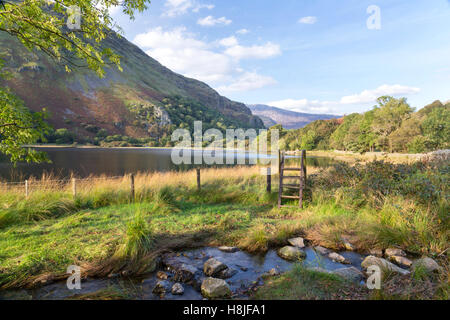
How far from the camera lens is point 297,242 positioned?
18.0 ft

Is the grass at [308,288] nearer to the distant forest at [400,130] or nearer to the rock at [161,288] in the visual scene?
the rock at [161,288]

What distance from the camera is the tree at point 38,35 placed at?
4020mm

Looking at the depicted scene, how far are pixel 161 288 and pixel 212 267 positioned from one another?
1018 millimetres

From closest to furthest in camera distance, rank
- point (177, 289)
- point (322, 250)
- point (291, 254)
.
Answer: point (177, 289) → point (291, 254) → point (322, 250)

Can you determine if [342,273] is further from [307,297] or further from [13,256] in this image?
[13,256]

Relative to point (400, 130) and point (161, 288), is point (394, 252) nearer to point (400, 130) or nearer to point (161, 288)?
point (161, 288)

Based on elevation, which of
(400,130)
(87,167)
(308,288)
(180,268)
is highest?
(400,130)

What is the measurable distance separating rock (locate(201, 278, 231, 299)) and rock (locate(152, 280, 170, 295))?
2.03 feet

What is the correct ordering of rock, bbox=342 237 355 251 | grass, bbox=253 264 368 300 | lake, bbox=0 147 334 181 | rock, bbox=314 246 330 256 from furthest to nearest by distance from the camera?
lake, bbox=0 147 334 181 < rock, bbox=342 237 355 251 < rock, bbox=314 246 330 256 < grass, bbox=253 264 368 300

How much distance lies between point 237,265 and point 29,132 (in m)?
5.02

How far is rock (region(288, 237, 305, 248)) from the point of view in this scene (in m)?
5.39

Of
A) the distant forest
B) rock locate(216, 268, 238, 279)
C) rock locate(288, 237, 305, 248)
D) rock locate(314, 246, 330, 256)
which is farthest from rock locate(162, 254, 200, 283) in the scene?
the distant forest

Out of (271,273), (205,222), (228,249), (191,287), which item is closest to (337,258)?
(271,273)

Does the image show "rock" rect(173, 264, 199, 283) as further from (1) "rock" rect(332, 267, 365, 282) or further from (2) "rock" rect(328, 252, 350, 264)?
(2) "rock" rect(328, 252, 350, 264)
